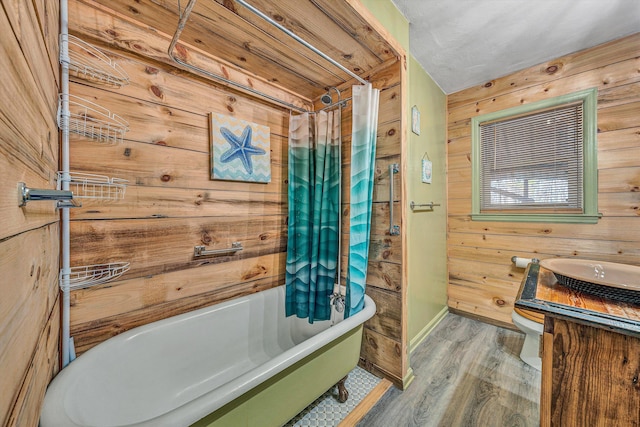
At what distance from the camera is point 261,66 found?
1.63 metres

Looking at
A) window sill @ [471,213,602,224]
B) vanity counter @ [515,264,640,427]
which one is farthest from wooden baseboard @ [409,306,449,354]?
vanity counter @ [515,264,640,427]

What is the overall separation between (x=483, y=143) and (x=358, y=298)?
6.70 feet

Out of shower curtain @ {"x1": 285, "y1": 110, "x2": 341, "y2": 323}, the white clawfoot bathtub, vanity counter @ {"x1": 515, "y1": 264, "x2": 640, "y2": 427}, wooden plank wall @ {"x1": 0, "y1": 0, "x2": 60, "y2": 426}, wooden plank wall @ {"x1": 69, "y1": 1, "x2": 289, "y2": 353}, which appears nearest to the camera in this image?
wooden plank wall @ {"x1": 0, "y1": 0, "x2": 60, "y2": 426}

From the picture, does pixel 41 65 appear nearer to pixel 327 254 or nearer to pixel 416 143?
pixel 327 254

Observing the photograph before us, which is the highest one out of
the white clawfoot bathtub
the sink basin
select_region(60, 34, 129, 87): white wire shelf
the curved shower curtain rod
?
the curved shower curtain rod

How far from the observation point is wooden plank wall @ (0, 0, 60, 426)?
1.51ft

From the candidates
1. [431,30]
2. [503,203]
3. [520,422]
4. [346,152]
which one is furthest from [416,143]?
[520,422]

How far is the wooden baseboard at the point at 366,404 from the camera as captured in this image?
1325mm

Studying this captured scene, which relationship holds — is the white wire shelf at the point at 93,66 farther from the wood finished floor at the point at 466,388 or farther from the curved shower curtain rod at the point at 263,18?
the wood finished floor at the point at 466,388

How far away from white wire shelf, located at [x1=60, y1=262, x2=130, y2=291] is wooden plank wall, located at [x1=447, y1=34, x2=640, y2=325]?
278 cm

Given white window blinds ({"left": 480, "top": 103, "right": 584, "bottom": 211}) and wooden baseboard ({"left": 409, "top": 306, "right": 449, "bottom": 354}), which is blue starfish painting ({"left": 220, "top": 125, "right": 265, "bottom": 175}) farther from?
white window blinds ({"left": 480, "top": 103, "right": 584, "bottom": 211})

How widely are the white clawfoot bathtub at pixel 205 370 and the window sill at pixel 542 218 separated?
1.61m

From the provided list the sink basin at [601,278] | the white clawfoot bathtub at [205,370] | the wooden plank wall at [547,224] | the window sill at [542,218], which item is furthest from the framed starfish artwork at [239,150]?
the window sill at [542,218]

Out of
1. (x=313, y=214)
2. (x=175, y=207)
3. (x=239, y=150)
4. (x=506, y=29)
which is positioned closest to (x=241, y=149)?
(x=239, y=150)
